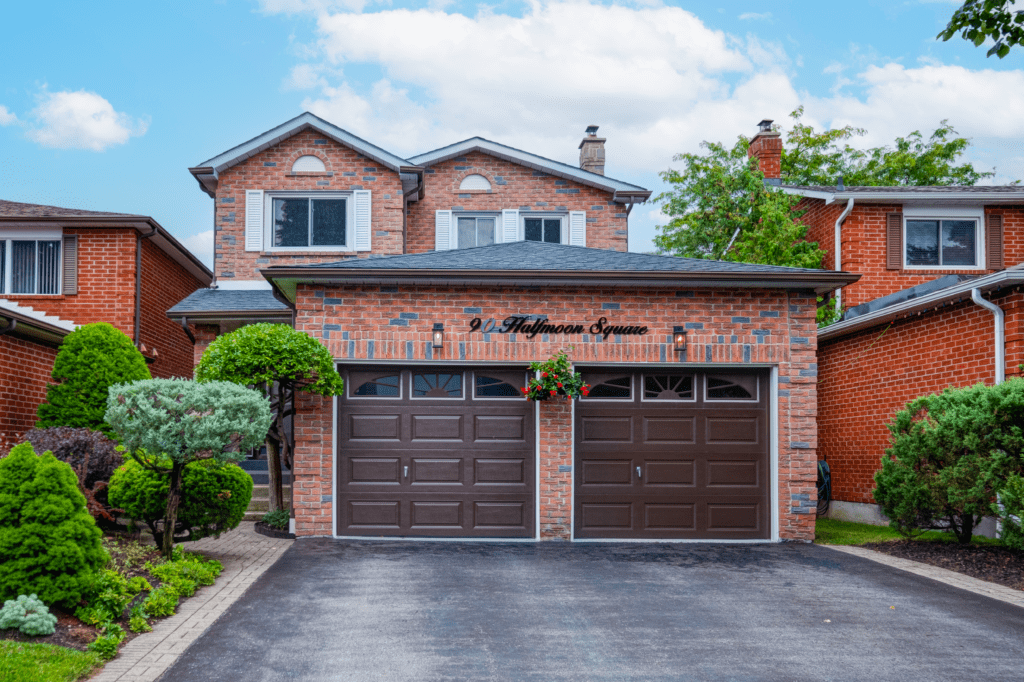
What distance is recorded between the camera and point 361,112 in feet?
80.1

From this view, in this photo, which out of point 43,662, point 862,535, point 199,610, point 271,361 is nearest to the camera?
point 43,662

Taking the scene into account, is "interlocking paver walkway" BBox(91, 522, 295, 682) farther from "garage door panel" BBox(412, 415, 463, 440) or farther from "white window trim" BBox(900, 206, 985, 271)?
"white window trim" BBox(900, 206, 985, 271)

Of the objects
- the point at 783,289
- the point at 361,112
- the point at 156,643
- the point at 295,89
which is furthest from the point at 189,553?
the point at 361,112

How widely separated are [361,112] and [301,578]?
59.2 feet

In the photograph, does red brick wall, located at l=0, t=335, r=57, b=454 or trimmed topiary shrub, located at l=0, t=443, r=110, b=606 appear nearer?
trimmed topiary shrub, located at l=0, t=443, r=110, b=606

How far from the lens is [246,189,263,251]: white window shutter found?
16.6 metres

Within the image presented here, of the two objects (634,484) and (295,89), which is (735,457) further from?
(295,89)

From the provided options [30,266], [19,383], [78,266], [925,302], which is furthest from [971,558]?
[30,266]

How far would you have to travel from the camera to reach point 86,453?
9.71m

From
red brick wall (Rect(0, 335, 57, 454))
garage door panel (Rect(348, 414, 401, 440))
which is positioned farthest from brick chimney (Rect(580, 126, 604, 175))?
red brick wall (Rect(0, 335, 57, 454))

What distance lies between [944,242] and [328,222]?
1217 cm

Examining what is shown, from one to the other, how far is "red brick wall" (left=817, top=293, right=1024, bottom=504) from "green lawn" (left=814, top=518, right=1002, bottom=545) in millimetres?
733

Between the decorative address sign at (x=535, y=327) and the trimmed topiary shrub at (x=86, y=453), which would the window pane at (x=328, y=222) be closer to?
the decorative address sign at (x=535, y=327)

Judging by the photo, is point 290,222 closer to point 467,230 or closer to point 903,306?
point 467,230
